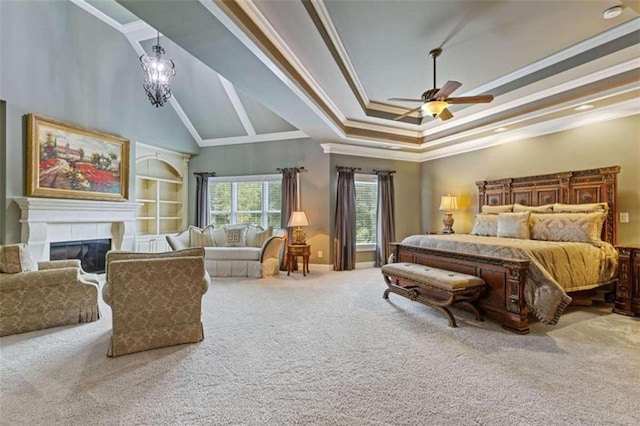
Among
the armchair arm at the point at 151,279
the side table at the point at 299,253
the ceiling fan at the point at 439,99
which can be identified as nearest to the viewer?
the armchair arm at the point at 151,279

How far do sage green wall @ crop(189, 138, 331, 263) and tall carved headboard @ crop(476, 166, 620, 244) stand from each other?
10.5 feet

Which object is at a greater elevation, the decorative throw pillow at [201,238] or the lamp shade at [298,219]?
the lamp shade at [298,219]

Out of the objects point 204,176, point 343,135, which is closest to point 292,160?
point 343,135

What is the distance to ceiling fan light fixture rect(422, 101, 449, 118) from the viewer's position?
11.6ft

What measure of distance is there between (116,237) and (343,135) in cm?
487

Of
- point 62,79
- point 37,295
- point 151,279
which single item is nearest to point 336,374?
point 151,279

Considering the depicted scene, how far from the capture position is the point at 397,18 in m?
3.02

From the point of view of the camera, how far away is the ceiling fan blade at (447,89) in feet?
10.3

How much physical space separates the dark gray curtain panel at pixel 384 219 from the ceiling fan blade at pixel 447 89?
Answer: 3.43 metres

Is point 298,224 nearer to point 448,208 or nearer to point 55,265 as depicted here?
point 448,208

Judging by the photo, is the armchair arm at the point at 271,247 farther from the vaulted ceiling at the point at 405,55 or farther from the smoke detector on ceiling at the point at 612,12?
the smoke detector on ceiling at the point at 612,12

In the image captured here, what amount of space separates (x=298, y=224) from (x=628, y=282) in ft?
15.9

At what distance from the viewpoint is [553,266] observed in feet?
11.1

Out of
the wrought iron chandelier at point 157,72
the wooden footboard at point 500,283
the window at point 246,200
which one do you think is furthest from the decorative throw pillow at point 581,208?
the wrought iron chandelier at point 157,72
